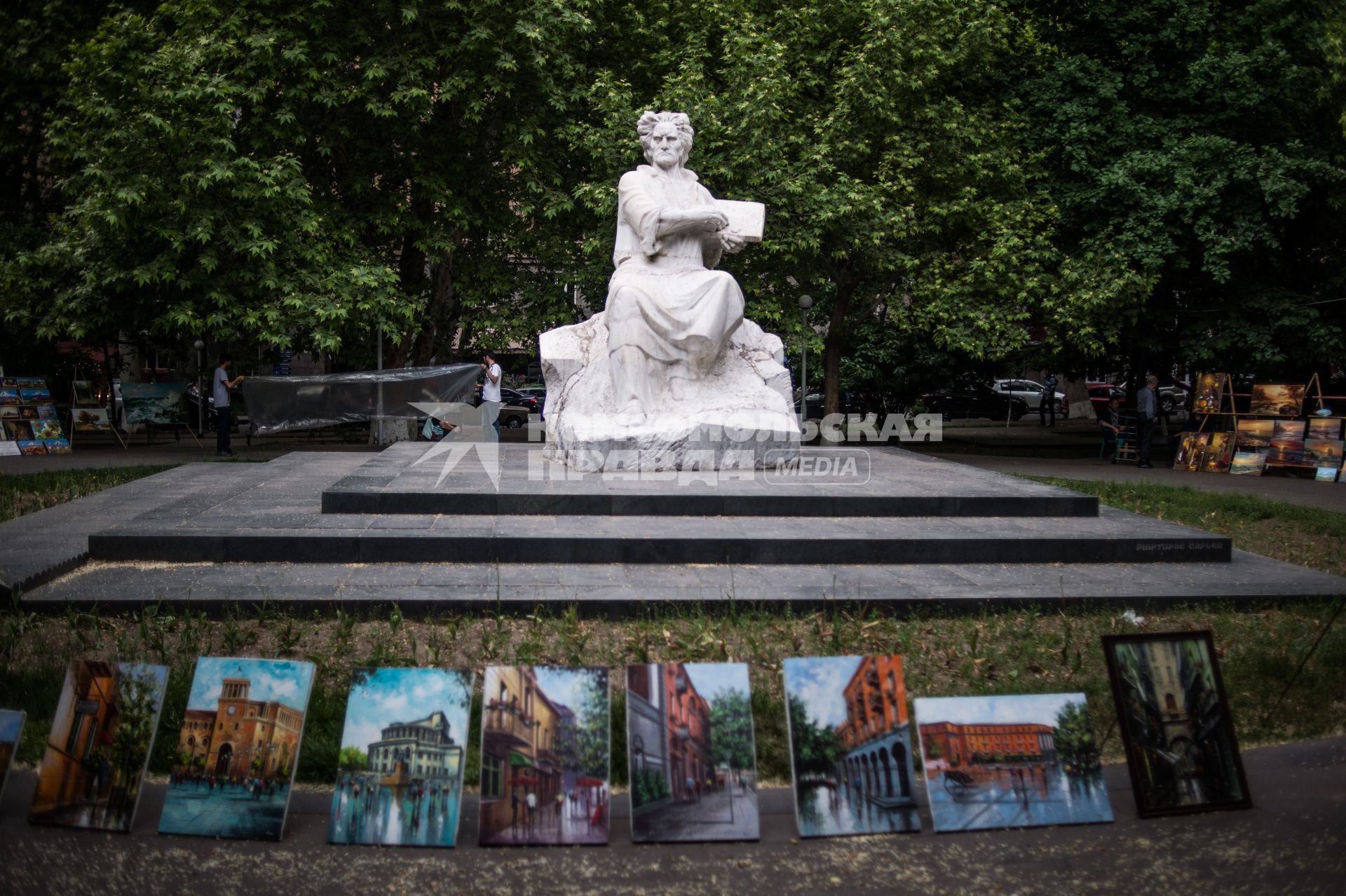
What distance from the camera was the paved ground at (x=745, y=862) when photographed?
3.16 metres

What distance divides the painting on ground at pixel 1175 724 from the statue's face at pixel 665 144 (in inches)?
288

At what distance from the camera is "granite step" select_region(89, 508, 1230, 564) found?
6.84 meters

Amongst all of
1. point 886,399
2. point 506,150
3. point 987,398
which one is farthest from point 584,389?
point 987,398

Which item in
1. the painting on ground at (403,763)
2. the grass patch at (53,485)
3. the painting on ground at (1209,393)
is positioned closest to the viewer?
the painting on ground at (403,763)

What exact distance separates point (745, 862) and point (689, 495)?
4.71 m

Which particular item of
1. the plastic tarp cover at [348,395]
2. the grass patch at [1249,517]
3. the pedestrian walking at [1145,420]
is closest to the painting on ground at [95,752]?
the grass patch at [1249,517]

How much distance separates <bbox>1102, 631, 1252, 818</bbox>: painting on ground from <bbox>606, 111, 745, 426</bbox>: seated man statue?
19.0 feet

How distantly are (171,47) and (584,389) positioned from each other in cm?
862

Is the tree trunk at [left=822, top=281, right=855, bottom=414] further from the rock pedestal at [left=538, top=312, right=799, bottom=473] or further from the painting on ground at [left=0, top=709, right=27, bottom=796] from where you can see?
the painting on ground at [left=0, top=709, right=27, bottom=796]

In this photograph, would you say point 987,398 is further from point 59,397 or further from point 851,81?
point 59,397

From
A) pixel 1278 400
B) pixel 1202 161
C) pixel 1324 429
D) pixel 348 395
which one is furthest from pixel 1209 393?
pixel 348 395

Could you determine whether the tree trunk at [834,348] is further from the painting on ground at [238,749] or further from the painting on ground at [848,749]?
the painting on ground at [238,749]

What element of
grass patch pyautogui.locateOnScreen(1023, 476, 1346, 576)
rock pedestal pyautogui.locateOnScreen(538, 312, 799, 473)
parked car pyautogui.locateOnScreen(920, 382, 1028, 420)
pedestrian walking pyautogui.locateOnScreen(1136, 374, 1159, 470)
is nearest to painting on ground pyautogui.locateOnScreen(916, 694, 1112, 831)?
grass patch pyautogui.locateOnScreen(1023, 476, 1346, 576)

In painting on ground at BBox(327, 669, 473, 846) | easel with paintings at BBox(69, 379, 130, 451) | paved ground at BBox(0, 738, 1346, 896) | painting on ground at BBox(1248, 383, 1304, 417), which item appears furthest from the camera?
easel with paintings at BBox(69, 379, 130, 451)
